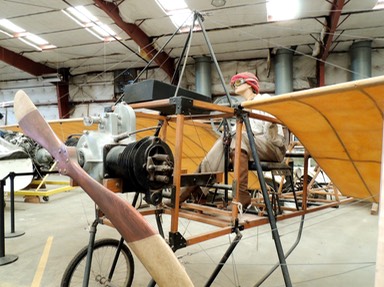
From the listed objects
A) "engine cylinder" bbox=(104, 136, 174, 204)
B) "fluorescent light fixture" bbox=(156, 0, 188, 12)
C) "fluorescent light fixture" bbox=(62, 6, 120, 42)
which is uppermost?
"fluorescent light fixture" bbox=(62, 6, 120, 42)

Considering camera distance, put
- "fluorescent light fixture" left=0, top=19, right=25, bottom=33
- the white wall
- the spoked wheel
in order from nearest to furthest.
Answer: the spoked wheel < "fluorescent light fixture" left=0, top=19, right=25, bottom=33 < the white wall

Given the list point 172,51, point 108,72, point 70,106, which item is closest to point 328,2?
point 172,51

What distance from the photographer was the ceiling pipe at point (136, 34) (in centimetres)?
578

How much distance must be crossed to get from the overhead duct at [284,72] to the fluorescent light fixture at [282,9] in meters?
1.53

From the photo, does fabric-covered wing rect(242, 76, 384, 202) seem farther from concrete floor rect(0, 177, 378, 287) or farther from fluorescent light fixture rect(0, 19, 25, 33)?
fluorescent light fixture rect(0, 19, 25, 33)

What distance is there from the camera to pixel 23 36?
25.6ft

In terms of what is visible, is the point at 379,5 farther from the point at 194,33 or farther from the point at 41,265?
the point at 41,265

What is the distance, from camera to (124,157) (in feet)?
3.25

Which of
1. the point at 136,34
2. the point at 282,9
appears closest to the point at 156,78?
the point at 136,34

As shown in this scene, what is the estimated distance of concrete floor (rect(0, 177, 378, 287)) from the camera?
209 centimetres

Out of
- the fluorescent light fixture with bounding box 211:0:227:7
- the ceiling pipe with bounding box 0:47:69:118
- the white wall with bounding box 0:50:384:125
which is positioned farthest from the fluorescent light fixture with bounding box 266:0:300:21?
the ceiling pipe with bounding box 0:47:69:118

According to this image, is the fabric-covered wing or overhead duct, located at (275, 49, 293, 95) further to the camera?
overhead duct, located at (275, 49, 293, 95)

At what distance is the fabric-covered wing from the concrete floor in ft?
1.72

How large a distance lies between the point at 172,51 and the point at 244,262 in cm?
723
